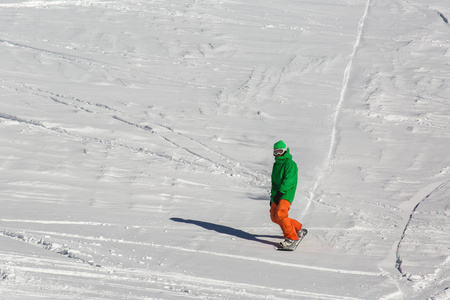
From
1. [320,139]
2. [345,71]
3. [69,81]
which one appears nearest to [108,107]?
[69,81]

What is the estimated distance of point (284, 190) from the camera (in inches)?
286

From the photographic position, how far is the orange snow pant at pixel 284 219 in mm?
7289

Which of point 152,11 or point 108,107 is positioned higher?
point 152,11

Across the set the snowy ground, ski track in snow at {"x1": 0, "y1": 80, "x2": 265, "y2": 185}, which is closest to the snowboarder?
the snowy ground

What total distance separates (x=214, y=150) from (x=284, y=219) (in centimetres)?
383

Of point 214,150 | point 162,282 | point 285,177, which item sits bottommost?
point 162,282

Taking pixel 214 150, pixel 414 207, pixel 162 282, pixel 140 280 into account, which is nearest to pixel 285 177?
pixel 162 282

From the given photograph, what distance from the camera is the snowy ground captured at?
648 cm

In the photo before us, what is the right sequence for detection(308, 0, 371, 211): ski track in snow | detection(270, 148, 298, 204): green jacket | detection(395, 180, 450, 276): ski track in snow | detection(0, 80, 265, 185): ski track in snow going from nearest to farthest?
detection(395, 180, 450, 276): ski track in snow → detection(270, 148, 298, 204): green jacket → detection(308, 0, 371, 211): ski track in snow → detection(0, 80, 265, 185): ski track in snow

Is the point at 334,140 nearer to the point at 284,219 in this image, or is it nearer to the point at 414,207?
the point at 414,207

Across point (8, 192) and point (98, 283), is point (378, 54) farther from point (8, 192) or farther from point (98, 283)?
point (98, 283)

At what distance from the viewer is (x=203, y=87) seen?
1434 centimetres

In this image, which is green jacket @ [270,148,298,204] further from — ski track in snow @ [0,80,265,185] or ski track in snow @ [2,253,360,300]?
ski track in snow @ [0,80,265,185]

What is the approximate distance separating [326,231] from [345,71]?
857 centimetres
